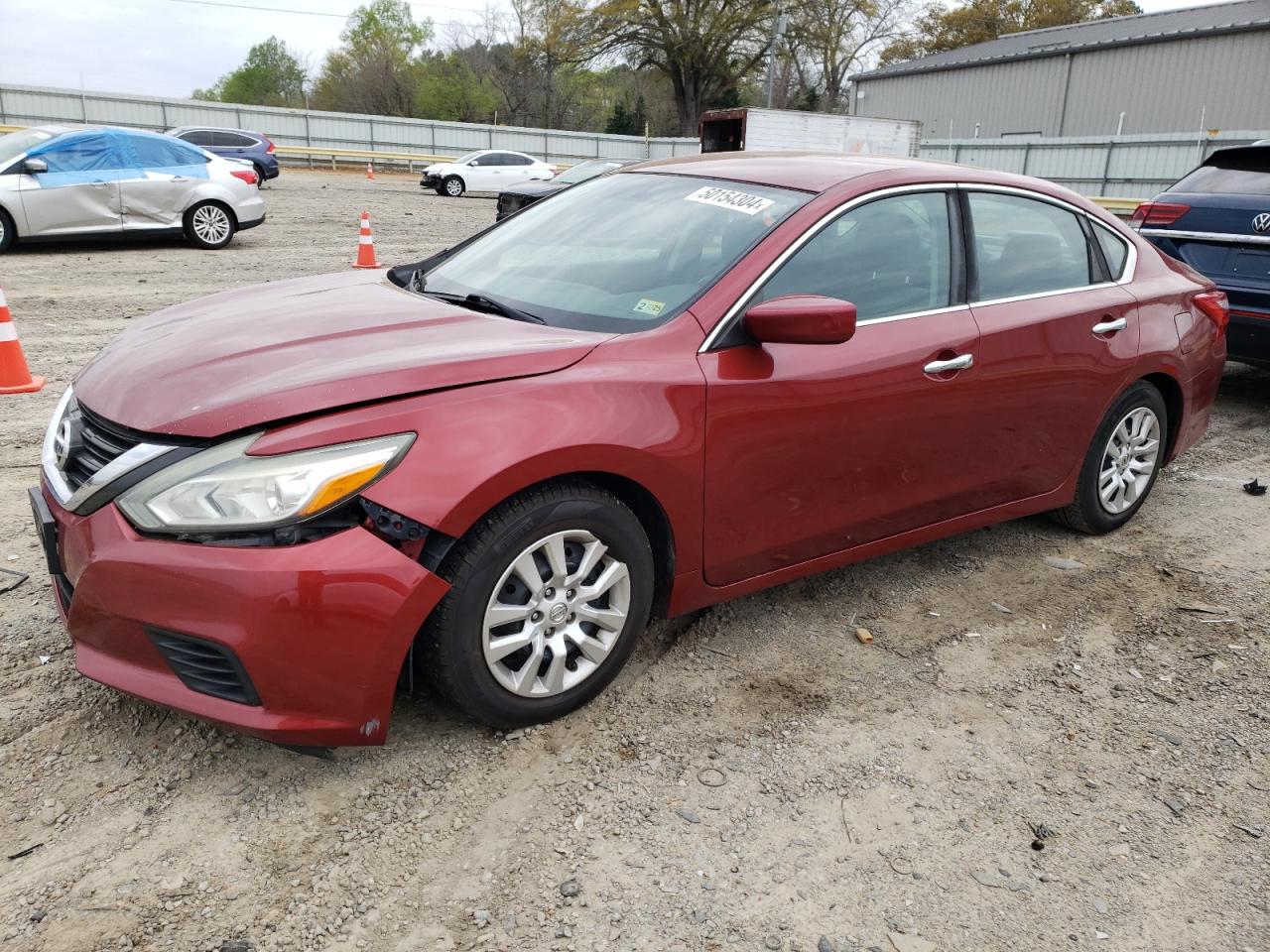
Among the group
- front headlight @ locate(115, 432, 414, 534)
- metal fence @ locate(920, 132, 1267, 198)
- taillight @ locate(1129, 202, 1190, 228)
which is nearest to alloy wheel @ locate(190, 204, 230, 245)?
taillight @ locate(1129, 202, 1190, 228)

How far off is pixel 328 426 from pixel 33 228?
38.5ft

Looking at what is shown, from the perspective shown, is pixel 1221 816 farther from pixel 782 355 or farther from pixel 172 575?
pixel 172 575

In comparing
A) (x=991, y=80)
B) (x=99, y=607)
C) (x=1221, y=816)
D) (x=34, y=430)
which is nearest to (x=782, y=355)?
(x=1221, y=816)

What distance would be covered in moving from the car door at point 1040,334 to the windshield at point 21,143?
11.8 metres

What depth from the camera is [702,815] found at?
2727 millimetres

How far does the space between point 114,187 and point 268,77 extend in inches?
3082

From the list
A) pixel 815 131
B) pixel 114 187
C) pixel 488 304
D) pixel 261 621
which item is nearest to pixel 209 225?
pixel 114 187

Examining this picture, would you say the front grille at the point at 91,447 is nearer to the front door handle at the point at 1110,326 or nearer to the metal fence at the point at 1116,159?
the front door handle at the point at 1110,326

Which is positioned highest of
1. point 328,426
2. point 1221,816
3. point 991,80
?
point 991,80

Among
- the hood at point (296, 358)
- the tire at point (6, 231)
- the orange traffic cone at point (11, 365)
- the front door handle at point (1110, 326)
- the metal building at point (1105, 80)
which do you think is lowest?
the orange traffic cone at point (11, 365)

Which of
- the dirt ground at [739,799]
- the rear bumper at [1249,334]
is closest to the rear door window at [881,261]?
the dirt ground at [739,799]

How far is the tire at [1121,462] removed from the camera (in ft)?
14.8

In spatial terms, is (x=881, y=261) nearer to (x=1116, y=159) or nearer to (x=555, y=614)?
(x=555, y=614)

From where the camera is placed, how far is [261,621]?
242 centimetres
